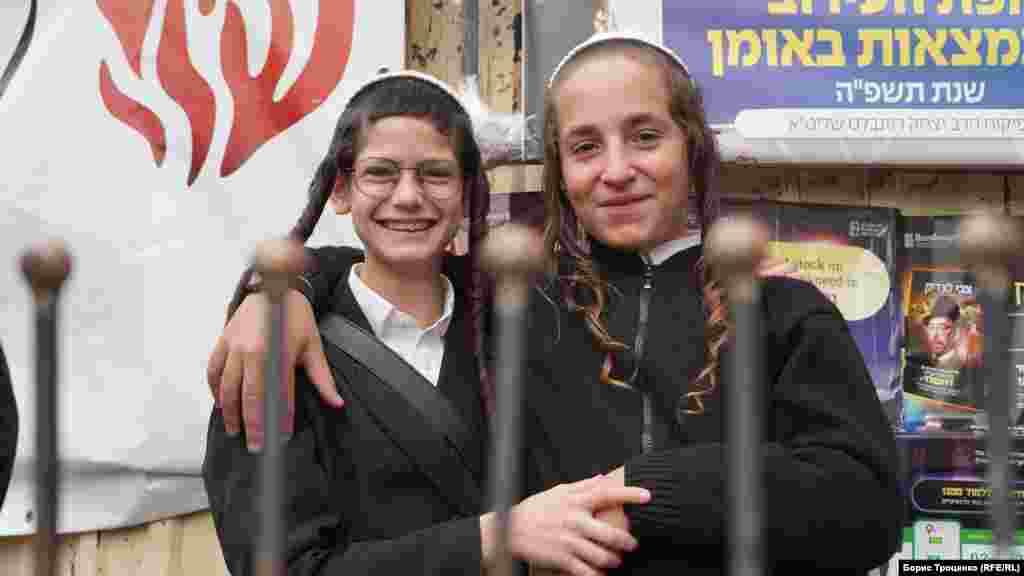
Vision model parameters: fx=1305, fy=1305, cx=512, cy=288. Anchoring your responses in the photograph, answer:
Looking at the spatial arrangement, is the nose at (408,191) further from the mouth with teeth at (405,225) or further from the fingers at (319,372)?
the fingers at (319,372)

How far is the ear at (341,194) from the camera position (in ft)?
5.28

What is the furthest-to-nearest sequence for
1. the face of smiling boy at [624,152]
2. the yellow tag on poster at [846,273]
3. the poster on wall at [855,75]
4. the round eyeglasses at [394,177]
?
the yellow tag on poster at [846,273] < the poster on wall at [855,75] < the round eyeglasses at [394,177] < the face of smiling boy at [624,152]

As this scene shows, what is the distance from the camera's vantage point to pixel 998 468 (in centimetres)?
73

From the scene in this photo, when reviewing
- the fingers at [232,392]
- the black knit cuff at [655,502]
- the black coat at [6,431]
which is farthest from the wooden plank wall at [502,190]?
the black knit cuff at [655,502]

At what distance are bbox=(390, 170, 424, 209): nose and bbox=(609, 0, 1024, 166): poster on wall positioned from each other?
2.86ft

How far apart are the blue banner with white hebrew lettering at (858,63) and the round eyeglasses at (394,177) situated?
0.86 meters

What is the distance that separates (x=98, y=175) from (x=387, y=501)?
123 cm

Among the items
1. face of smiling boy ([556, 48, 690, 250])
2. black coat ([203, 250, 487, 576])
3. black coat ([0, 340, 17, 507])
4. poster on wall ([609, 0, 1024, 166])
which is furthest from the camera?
poster on wall ([609, 0, 1024, 166])

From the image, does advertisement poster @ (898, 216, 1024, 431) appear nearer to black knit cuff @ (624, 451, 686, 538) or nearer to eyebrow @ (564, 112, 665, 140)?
eyebrow @ (564, 112, 665, 140)

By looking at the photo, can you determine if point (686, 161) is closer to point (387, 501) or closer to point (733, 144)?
point (387, 501)

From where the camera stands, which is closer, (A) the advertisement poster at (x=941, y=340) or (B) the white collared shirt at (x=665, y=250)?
(B) the white collared shirt at (x=665, y=250)

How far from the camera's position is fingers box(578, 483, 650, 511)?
3.98 ft

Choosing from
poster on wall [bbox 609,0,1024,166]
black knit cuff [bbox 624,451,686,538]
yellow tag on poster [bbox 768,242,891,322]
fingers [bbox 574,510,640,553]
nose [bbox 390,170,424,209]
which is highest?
poster on wall [bbox 609,0,1024,166]

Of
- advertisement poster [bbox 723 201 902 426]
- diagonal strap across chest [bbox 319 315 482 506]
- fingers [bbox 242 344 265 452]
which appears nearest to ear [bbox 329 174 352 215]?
diagonal strap across chest [bbox 319 315 482 506]
